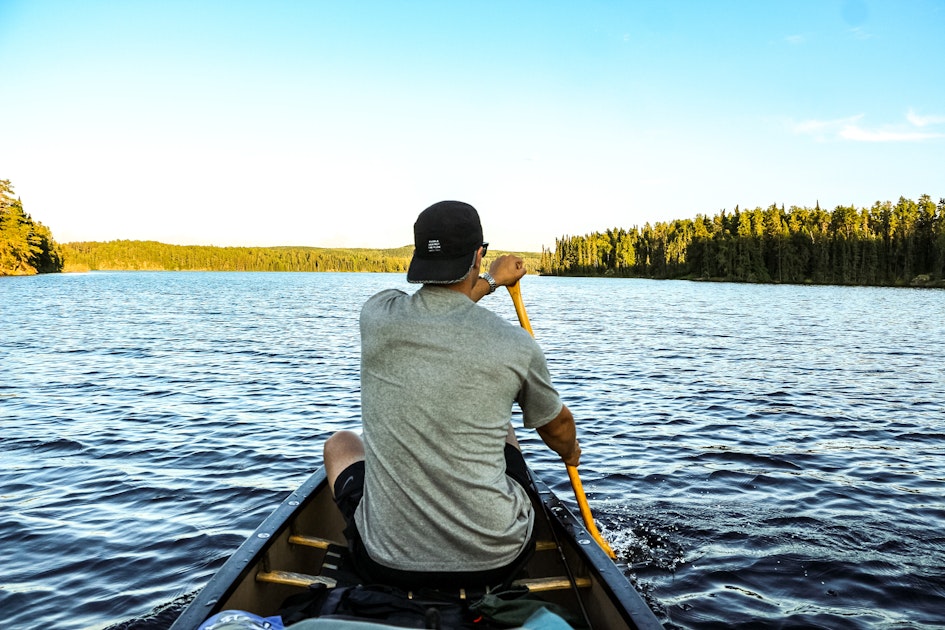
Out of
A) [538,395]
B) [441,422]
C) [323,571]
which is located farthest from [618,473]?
[441,422]

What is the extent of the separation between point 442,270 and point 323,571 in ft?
8.22

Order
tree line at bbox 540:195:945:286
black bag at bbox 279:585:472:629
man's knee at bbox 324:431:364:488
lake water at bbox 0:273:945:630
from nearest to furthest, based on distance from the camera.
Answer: black bag at bbox 279:585:472:629, man's knee at bbox 324:431:364:488, lake water at bbox 0:273:945:630, tree line at bbox 540:195:945:286

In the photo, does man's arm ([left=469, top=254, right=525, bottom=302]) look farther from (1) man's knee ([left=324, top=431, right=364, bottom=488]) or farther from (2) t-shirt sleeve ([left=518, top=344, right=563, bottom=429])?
(1) man's knee ([left=324, top=431, right=364, bottom=488])

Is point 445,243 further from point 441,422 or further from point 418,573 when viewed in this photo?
point 418,573

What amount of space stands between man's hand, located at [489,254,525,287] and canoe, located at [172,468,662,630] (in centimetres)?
180

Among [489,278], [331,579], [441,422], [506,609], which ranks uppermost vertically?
[489,278]

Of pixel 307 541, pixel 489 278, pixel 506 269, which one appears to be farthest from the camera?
pixel 307 541

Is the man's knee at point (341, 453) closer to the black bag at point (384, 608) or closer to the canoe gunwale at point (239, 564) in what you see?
the canoe gunwale at point (239, 564)

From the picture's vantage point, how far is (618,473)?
10.4 meters

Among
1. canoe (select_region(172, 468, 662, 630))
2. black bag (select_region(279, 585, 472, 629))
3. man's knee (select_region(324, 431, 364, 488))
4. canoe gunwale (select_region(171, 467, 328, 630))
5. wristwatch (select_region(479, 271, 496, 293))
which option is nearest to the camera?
black bag (select_region(279, 585, 472, 629))

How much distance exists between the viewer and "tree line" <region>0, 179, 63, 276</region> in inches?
4156

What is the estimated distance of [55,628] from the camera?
19.2ft

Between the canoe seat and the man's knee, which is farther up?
the man's knee

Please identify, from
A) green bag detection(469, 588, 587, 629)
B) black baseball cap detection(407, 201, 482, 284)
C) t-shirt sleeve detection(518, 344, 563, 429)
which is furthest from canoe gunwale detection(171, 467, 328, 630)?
black baseball cap detection(407, 201, 482, 284)
